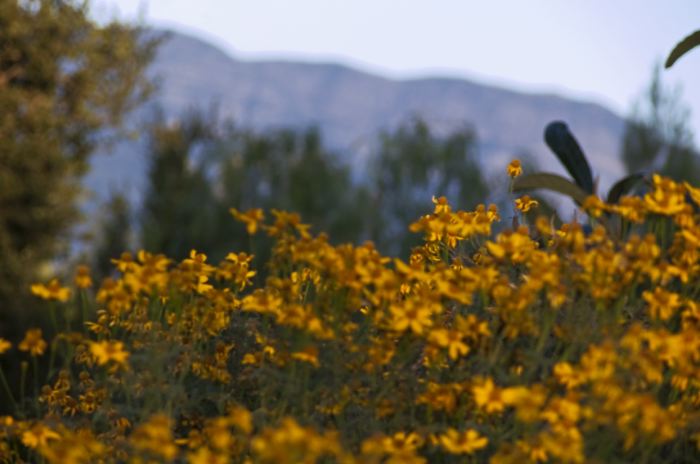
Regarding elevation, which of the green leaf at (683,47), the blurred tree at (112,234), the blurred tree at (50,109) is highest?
the green leaf at (683,47)

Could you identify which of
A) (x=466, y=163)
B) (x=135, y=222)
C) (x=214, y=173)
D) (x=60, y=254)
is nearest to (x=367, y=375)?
(x=60, y=254)

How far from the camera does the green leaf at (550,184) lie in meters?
4.30

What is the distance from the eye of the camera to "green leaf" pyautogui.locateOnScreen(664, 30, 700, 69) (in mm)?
4758

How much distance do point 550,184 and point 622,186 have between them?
43 centimetres

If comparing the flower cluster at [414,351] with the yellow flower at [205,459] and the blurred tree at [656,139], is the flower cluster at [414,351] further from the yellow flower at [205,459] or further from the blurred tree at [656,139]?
the blurred tree at [656,139]

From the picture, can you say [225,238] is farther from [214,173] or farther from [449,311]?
[449,311]

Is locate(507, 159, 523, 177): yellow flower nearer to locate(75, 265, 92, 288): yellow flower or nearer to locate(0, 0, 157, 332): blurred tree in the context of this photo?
locate(75, 265, 92, 288): yellow flower

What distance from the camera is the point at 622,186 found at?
4.69 meters

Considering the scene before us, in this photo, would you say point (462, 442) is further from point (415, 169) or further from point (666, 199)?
point (415, 169)

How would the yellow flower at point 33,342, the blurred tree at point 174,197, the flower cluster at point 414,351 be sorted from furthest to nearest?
the blurred tree at point 174,197 < the yellow flower at point 33,342 < the flower cluster at point 414,351

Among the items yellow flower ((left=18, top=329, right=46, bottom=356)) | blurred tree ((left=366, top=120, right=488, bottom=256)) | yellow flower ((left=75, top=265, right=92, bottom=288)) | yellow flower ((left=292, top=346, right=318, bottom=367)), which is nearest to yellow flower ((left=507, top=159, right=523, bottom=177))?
yellow flower ((left=292, top=346, right=318, bottom=367))

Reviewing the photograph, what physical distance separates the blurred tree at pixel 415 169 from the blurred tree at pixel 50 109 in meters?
19.2

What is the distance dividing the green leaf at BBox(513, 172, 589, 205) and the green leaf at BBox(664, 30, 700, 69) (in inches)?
33.8

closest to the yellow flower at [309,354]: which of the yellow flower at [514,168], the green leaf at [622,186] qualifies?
the yellow flower at [514,168]
